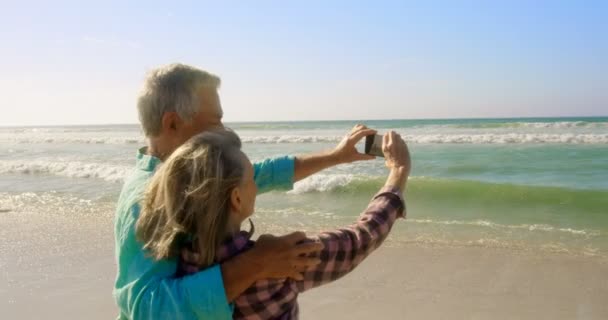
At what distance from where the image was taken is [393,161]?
1.62 meters

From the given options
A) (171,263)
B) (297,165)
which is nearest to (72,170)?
(297,165)

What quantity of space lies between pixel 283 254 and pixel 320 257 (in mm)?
129

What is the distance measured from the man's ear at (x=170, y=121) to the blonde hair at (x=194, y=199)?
0.41 meters

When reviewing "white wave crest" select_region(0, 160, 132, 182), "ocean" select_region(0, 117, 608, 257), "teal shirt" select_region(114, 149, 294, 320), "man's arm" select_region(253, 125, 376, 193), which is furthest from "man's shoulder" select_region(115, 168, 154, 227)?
"white wave crest" select_region(0, 160, 132, 182)

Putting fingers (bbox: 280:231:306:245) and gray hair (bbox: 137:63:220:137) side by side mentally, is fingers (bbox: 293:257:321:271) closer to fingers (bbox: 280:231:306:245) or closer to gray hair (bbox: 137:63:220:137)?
fingers (bbox: 280:231:306:245)

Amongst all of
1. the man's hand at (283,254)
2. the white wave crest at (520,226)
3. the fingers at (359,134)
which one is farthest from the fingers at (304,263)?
the white wave crest at (520,226)

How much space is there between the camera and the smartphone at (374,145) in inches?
72.1

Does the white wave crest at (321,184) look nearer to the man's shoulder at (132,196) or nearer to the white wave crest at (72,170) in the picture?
the white wave crest at (72,170)

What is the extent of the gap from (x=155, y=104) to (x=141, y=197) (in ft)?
1.34

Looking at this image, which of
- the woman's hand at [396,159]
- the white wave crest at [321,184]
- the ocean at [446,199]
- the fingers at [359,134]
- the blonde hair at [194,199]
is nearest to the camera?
the blonde hair at [194,199]

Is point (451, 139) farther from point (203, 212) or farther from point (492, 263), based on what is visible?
point (203, 212)

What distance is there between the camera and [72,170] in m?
14.8

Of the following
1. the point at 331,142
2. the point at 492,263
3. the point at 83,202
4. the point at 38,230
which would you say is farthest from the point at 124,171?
the point at 331,142

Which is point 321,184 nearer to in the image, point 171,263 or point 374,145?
point 374,145
